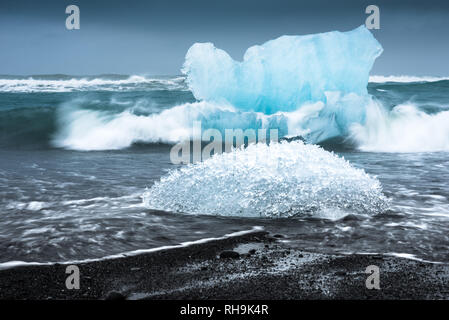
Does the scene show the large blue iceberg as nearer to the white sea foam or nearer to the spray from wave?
the spray from wave

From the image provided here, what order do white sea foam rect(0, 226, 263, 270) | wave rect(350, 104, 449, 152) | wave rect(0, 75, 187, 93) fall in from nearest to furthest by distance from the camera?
white sea foam rect(0, 226, 263, 270), wave rect(350, 104, 449, 152), wave rect(0, 75, 187, 93)

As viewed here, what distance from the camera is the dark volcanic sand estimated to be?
3221 mm

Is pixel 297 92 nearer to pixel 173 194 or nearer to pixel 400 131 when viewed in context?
pixel 400 131

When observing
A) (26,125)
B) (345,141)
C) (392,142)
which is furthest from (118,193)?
(26,125)

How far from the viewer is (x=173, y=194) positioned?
18.4 feet

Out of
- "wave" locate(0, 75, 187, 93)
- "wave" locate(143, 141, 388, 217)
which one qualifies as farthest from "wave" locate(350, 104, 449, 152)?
"wave" locate(0, 75, 187, 93)

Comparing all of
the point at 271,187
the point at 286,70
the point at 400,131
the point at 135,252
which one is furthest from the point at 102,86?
the point at 135,252

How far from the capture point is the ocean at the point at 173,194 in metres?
4.38

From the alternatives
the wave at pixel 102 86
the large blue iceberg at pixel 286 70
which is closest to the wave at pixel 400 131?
the large blue iceberg at pixel 286 70

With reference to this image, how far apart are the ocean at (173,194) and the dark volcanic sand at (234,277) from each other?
11.2 inches

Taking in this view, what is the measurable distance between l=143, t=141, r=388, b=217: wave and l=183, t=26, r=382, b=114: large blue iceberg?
220 inches

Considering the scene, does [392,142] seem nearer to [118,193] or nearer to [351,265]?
[118,193]

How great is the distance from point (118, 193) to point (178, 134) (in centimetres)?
638
